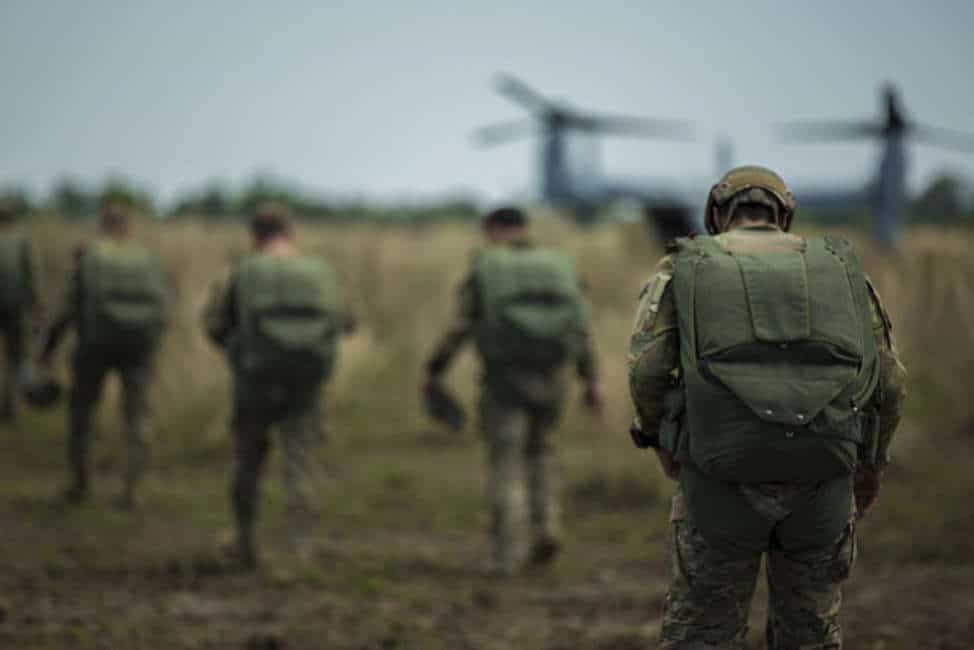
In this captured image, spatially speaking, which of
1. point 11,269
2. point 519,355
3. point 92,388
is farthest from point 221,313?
point 11,269

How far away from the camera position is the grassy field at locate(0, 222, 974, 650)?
6.50 metres

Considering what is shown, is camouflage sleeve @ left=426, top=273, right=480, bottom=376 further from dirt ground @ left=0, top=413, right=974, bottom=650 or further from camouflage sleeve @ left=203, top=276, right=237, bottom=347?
dirt ground @ left=0, top=413, right=974, bottom=650

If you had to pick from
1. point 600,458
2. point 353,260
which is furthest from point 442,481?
point 353,260

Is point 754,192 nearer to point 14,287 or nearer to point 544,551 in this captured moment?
point 544,551

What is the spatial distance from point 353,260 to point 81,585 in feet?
45.2

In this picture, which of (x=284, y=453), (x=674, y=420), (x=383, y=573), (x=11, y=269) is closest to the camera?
(x=674, y=420)

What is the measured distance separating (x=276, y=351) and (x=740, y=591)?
387cm

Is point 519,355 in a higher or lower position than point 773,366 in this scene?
lower

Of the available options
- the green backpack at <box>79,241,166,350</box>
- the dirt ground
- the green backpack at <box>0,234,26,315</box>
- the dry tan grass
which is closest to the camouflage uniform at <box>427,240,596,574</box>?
the dirt ground

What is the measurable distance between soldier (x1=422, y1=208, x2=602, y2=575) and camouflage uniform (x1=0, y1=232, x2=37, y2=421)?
5.86 m

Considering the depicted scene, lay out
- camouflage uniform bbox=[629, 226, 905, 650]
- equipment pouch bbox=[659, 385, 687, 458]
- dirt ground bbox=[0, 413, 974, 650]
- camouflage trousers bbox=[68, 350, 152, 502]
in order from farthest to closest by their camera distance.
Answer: camouflage trousers bbox=[68, 350, 152, 502], dirt ground bbox=[0, 413, 974, 650], equipment pouch bbox=[659, 385, 687, 458], camouflage uniform bbox=[629, 226, 905, 650]

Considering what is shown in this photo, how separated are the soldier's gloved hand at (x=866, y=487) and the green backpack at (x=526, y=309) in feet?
11.0

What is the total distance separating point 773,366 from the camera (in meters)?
3.88

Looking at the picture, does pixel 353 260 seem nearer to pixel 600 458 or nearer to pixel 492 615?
pixel 600 458
